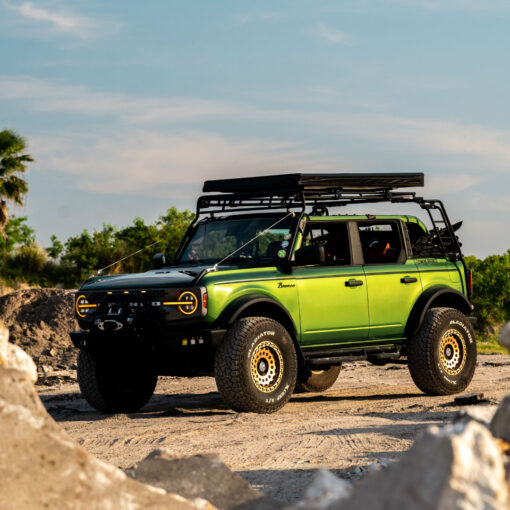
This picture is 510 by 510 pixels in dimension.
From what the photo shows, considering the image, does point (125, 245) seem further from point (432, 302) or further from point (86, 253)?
point (432, 302)

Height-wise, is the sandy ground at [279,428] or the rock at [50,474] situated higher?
the rock at [50,474]

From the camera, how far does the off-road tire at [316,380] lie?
13.4 metres

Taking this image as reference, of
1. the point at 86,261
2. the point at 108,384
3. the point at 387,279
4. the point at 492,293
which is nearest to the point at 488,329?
the point at 492,293

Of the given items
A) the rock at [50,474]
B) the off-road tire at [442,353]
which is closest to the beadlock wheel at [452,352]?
the off-road tire at [442,353]

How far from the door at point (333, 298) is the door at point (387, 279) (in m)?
0.16

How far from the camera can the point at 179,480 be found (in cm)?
543

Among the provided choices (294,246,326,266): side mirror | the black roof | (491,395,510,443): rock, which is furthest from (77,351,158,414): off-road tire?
(491,395,510,443): rock

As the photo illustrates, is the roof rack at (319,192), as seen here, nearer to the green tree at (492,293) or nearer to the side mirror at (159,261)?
the side mirror at (159,261)

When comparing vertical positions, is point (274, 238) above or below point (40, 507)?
above

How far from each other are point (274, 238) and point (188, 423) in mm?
2343

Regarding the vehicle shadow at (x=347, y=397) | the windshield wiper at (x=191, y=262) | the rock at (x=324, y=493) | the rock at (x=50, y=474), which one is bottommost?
the vehicle shadow at (x=347, y=397)

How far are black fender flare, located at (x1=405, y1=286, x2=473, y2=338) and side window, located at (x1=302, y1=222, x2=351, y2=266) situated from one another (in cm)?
110

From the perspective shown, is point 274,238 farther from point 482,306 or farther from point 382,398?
point 482,306

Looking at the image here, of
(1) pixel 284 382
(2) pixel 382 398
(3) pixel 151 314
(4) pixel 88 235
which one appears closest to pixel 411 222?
(2) pixel 382 398
